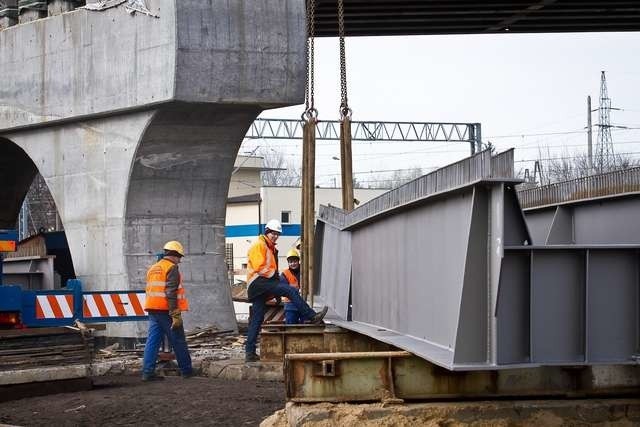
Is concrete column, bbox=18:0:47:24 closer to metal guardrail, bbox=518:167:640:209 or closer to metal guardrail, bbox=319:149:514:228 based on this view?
metal guardrail, bbox=319:149:514:228

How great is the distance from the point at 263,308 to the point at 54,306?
3.02 m

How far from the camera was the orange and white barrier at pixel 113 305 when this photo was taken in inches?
637

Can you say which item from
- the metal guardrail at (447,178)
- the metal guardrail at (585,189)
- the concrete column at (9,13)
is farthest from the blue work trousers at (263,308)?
the concrete column at (9,13)

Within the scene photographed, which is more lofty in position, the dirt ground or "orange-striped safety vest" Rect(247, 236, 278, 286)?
"orange-striped safety vest" Rect(247, 236, 278, 286)

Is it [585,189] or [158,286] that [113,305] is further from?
[585,189]

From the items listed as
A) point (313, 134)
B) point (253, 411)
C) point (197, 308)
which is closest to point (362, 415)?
point (253, 411)

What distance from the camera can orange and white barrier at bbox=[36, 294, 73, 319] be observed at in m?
15.5

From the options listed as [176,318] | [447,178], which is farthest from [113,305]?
[447,178]

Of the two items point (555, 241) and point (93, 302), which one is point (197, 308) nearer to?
point (93, 302)

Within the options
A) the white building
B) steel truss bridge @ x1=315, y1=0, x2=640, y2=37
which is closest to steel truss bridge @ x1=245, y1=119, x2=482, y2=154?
the white building

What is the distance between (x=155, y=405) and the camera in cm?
1200

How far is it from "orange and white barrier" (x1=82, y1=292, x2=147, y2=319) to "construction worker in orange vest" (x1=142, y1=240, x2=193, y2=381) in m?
2.08

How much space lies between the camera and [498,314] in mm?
7379

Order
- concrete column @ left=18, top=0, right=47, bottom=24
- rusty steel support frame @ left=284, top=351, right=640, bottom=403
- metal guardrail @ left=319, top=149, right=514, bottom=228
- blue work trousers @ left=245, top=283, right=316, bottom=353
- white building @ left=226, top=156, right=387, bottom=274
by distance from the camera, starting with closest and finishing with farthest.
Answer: metal guardrail @ left=319, top=149, right=514, bottom=228 → rusty steel support frame @ left=284, top=351, right=640, bottom=403 → blue work trousers @ left=245, top=283, right=316, bottom=353 → concrete column @ left=18, top=0, right=47, bottom=24 → white building @ left=226, top=156, right=387, bottom=274
